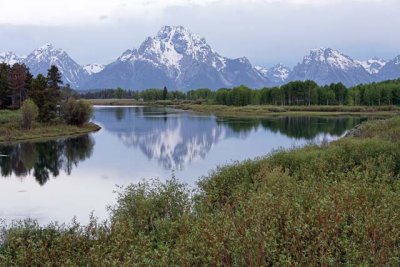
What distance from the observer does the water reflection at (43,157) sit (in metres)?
59.2

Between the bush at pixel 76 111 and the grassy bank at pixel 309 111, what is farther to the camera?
the grassy bank at pixel 309 111

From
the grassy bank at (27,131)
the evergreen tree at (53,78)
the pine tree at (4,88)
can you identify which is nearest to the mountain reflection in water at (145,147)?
the grassy bank at (27,131)

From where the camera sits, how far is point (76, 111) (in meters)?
110

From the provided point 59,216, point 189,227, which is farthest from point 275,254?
point 59,216

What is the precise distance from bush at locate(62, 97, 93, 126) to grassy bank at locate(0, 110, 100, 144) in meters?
3.12

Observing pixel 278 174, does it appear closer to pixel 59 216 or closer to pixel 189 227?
pixel 189 227

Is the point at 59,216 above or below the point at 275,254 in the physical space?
below

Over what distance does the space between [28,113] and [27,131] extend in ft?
11.5

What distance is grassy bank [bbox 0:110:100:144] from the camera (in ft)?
298

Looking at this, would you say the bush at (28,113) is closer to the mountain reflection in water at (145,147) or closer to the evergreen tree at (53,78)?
the mountain reflection in water at (145,147)

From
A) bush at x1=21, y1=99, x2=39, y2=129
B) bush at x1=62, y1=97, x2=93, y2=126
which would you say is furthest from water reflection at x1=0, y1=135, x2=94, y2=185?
bush at x1=62, y1=97, x2=93, y2=126

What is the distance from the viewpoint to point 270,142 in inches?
3278

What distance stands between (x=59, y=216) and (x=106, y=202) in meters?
5.10

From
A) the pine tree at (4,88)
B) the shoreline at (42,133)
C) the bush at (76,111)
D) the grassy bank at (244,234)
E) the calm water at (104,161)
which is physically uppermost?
the pine tree at (4,88)
